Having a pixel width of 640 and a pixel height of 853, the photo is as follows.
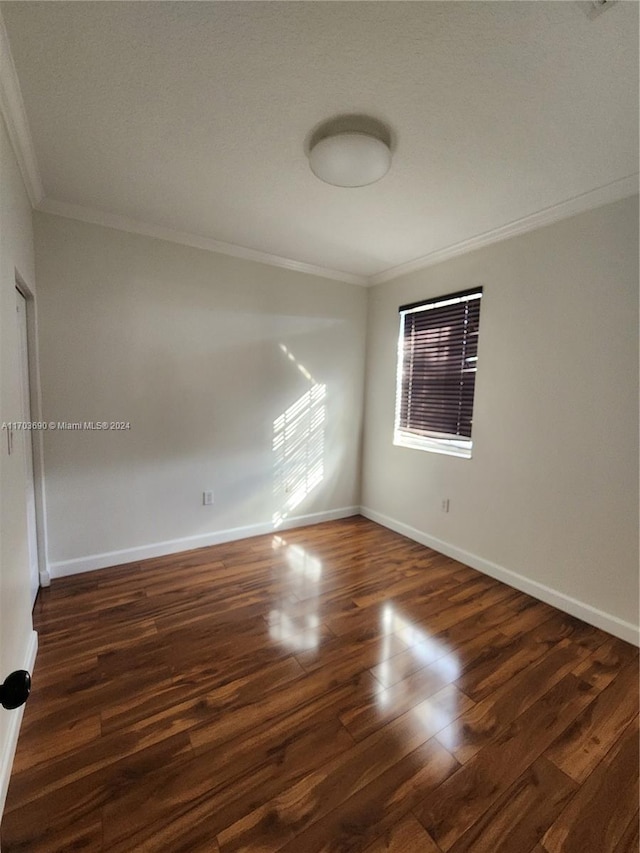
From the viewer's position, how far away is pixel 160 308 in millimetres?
2760

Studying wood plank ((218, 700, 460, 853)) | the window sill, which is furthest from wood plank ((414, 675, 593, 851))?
the window sill

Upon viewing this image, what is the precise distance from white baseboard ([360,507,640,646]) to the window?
2.65ft

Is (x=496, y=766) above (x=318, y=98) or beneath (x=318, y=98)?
beneath

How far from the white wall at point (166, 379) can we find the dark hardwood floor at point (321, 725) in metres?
0.57

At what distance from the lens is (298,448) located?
139 inches

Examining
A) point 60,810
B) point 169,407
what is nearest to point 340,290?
point 169,407

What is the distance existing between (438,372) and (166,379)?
2.28m

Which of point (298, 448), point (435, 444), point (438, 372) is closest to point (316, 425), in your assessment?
point (298, 448)

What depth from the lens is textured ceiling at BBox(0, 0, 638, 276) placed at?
119 centimetres

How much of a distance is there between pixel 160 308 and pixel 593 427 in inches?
121

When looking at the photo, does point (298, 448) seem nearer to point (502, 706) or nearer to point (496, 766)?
point (502, 706)

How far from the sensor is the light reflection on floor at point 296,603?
1981mm

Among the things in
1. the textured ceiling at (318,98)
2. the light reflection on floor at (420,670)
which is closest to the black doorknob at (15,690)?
the light reflection on floor at (420,670)

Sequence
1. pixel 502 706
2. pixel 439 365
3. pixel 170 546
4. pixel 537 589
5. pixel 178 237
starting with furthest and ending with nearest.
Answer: pixel 439 365, pixel 170 546, pixel 178 237, pixel 537 589, pixel 502 706
